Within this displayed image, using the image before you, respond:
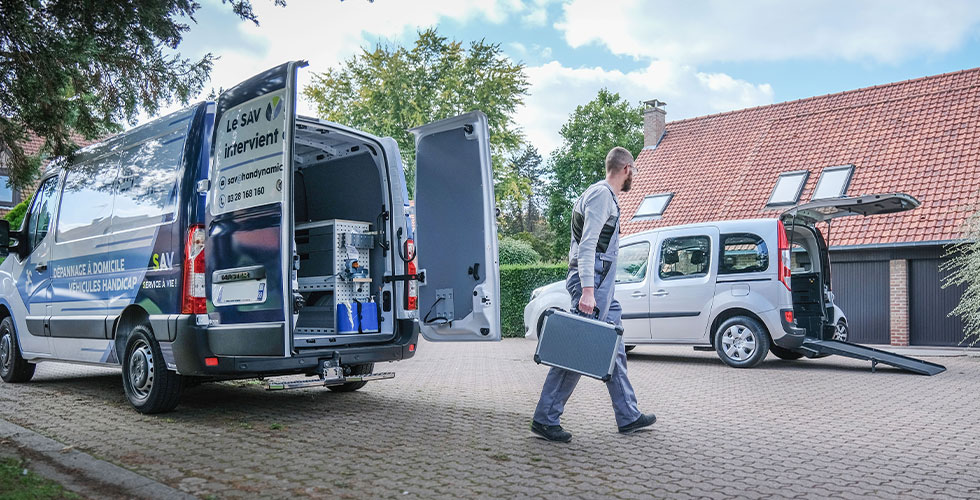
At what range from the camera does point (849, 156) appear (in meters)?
18.7

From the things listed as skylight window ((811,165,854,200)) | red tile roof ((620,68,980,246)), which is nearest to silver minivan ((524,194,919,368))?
red tile roof ((620,68,980,246))

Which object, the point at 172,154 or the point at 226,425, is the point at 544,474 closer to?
the point at 226,425

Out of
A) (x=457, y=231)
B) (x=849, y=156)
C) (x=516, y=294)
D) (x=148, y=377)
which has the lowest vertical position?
(x=148, y=377)

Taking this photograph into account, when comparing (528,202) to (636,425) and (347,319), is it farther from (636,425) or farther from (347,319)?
(636,425)

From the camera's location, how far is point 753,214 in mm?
18547

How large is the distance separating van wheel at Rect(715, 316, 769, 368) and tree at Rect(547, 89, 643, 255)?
32789 millimetres

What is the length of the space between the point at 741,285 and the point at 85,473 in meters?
8.18

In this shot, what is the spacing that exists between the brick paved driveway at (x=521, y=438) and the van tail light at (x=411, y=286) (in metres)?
0.91

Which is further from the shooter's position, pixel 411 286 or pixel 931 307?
pixel 931 307

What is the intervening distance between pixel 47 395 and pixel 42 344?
0.54m

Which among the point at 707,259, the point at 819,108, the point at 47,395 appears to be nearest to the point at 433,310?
the point at 47,395

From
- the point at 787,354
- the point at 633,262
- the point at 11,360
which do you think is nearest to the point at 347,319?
the point at 11,360

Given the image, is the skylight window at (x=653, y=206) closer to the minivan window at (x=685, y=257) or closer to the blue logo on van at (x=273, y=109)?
the minivan window at (x=685, y=257)

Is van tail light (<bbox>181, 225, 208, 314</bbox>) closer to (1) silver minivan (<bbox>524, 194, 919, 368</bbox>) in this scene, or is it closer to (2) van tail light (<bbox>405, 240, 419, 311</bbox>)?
(2) van tail light (<bbox>405, 240, 419, 311</bbox>)
